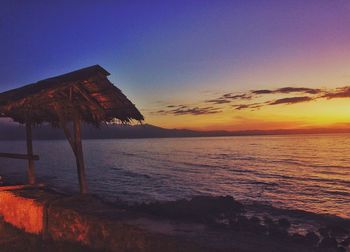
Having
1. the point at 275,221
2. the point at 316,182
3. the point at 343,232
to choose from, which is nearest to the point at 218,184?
the point at 316,182

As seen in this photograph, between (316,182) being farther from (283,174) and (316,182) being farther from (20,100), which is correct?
(20,100)

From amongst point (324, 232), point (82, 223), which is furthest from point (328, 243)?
point (82, 223)

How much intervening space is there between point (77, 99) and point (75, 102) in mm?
141

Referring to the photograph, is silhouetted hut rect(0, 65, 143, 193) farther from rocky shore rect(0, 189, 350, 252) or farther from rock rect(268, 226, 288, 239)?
rock rect(268, 226, 288, 239)

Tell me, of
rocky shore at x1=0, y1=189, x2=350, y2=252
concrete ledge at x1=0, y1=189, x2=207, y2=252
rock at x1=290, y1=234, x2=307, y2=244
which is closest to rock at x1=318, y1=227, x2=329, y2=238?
rocky shore at x1=0, y1=189, x2=350, y2=252

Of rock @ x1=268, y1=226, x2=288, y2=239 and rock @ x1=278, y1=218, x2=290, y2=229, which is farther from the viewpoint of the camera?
rock @ x1=278, y1=218, x2=290, y2=229

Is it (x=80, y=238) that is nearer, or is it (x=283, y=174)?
(x=80, y=238)

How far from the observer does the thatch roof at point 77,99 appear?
8797mm

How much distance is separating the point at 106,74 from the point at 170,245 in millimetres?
4726

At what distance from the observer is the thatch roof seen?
28.9ft

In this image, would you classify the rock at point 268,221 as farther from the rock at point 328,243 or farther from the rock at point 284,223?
the rock at point 328,243

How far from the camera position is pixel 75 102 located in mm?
10023

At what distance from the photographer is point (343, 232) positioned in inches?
671

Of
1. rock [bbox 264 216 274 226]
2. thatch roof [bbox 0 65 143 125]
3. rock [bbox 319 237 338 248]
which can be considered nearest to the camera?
thatch roof [bbox 0 65 143 125]
